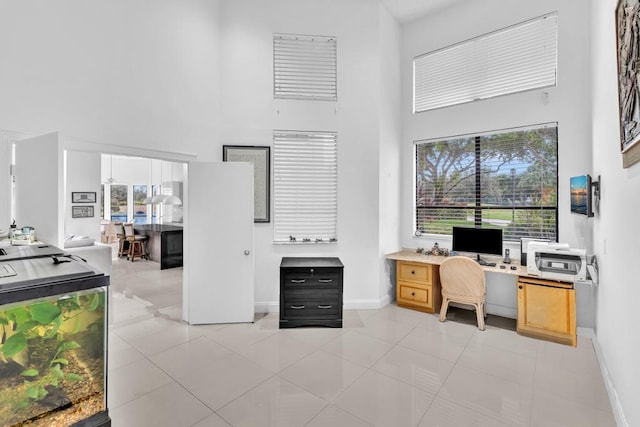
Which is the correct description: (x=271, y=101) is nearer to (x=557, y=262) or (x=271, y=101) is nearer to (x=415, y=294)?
(x=415, y=294)

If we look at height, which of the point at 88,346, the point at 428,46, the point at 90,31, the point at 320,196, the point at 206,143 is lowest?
the point at 88,346

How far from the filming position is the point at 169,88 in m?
3.67

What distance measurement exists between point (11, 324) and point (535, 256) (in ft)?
13.7

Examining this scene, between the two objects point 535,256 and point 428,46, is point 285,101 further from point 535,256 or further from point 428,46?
point 535,256

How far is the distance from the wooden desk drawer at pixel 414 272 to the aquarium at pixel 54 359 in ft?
11.9

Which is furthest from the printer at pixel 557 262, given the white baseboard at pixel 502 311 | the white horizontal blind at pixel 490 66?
the white horizontal blind at pixel 490 66

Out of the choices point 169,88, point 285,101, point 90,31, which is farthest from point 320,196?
point 90,31

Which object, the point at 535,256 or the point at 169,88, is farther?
the point at 169,88

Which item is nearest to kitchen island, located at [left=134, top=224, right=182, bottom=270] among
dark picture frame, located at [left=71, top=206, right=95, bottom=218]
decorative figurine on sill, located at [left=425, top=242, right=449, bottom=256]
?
dark picture frame, located at [left=71, top=206, right=95, bottom=218]

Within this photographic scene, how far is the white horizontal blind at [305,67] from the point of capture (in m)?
4.25

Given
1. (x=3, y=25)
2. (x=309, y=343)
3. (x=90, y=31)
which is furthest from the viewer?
(x=309, y=343)

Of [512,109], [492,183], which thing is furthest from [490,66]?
[492,183]

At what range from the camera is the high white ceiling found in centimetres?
435

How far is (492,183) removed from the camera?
418 centimetres
